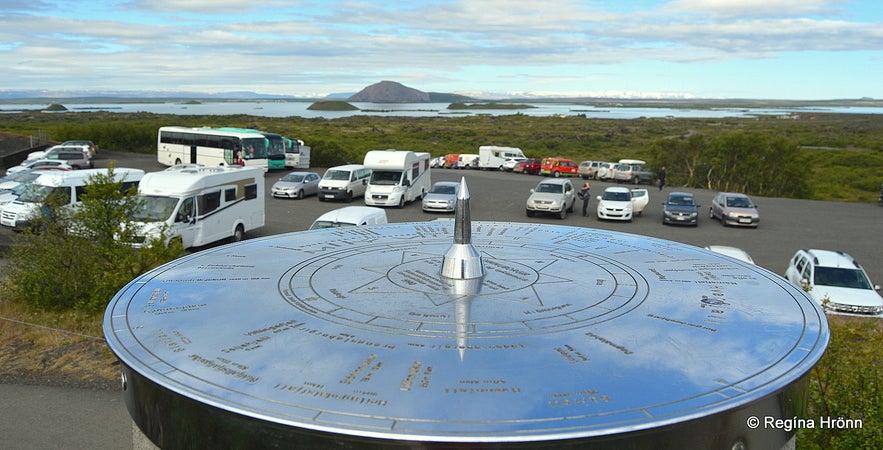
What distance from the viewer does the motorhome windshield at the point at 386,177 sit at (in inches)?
1361

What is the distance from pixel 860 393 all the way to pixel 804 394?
3574 millimetres

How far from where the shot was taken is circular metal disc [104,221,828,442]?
186 inches

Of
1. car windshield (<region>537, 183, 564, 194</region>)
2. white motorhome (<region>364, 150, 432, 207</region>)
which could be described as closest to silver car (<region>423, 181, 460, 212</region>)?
white motorhome (<region>364, 150, 432, 207</region>)

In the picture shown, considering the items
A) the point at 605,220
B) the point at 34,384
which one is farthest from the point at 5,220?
the point at 605,220

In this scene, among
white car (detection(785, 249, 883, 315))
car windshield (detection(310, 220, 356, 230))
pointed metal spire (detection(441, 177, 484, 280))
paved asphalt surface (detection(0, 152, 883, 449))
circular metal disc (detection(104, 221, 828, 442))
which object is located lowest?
paved asphalt surface (detection(0, 152, 883, 449))

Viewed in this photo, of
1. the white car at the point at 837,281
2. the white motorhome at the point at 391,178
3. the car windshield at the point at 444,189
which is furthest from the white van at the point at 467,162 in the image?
the white car at the point at 837,281

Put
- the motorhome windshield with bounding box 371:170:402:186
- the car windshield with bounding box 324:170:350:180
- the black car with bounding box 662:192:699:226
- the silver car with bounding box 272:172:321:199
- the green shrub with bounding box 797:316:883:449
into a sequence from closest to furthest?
the green shrub with bounding box 797:316:883:449 < the black car with bounding box 662:192:699:226 < the motorhome windshield with bounding box 371:170:402:186 < the car windshield with bounding box 324:170:350:180 < the silver car with bounding box 272:172:321:199

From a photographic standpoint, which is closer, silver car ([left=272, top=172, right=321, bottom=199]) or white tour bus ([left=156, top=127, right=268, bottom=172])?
silver car ([left=272, top=172, right=321, bottom=199])

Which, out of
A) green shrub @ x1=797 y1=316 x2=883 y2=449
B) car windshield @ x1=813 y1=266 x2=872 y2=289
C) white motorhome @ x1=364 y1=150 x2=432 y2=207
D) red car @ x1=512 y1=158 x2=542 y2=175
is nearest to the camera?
green shrub @ x1=797 y1=316 x2=883 y2=449

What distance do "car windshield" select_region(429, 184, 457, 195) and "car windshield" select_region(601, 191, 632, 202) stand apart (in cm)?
739

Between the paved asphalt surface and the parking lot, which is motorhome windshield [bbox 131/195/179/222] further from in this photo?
the paved asphalt surface

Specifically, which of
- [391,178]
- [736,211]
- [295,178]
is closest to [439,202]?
[391,178]

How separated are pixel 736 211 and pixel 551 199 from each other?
8.57 m

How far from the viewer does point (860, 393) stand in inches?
340
